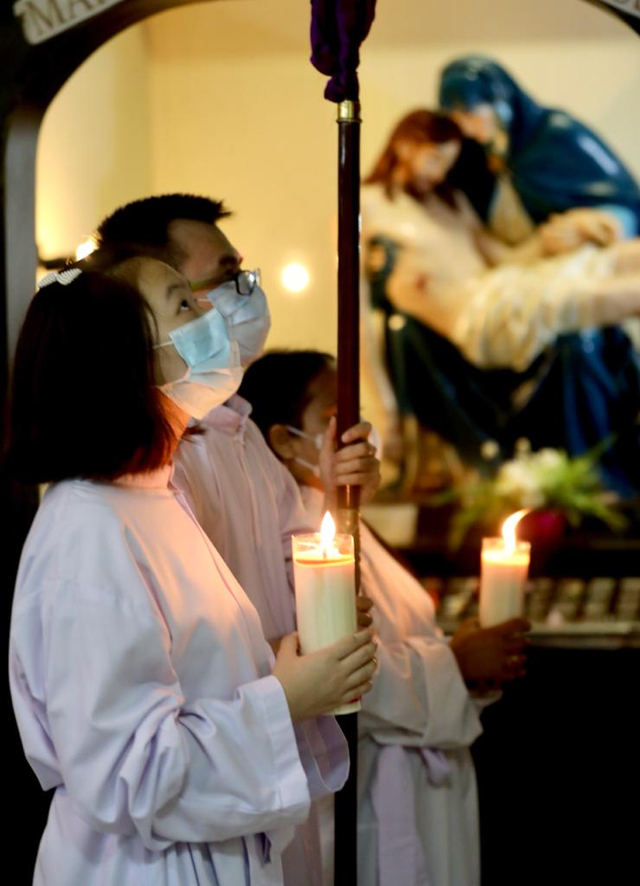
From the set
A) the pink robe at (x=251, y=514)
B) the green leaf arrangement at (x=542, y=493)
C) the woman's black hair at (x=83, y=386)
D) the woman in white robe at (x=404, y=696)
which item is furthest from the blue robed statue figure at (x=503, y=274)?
the woman's black hair at (x=83, y=386)

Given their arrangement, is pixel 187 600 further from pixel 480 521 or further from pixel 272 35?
pixel 272 35

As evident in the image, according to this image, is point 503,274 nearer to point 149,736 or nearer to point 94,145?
point 94,145

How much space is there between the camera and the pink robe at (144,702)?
1.51 metres

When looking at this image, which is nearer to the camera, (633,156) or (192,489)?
(192,489)

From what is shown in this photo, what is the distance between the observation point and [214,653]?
1.68 m

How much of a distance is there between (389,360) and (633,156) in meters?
1.68

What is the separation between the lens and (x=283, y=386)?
2.61m

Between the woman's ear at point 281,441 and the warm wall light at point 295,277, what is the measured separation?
12.4 feet

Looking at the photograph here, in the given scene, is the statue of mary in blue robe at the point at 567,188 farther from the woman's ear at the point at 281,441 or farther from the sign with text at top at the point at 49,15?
the sign with text at top at the point at 49,15

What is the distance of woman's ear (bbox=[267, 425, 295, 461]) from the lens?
256 cm

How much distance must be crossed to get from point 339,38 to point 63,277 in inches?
23.4

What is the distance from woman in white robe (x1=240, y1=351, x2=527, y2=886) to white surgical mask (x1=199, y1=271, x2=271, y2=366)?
1.48 feet

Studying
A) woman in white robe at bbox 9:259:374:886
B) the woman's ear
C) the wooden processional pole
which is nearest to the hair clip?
woman in white robe at bbox 9:259:374:886

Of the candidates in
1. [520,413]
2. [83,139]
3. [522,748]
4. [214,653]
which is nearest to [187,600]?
[214,653]
